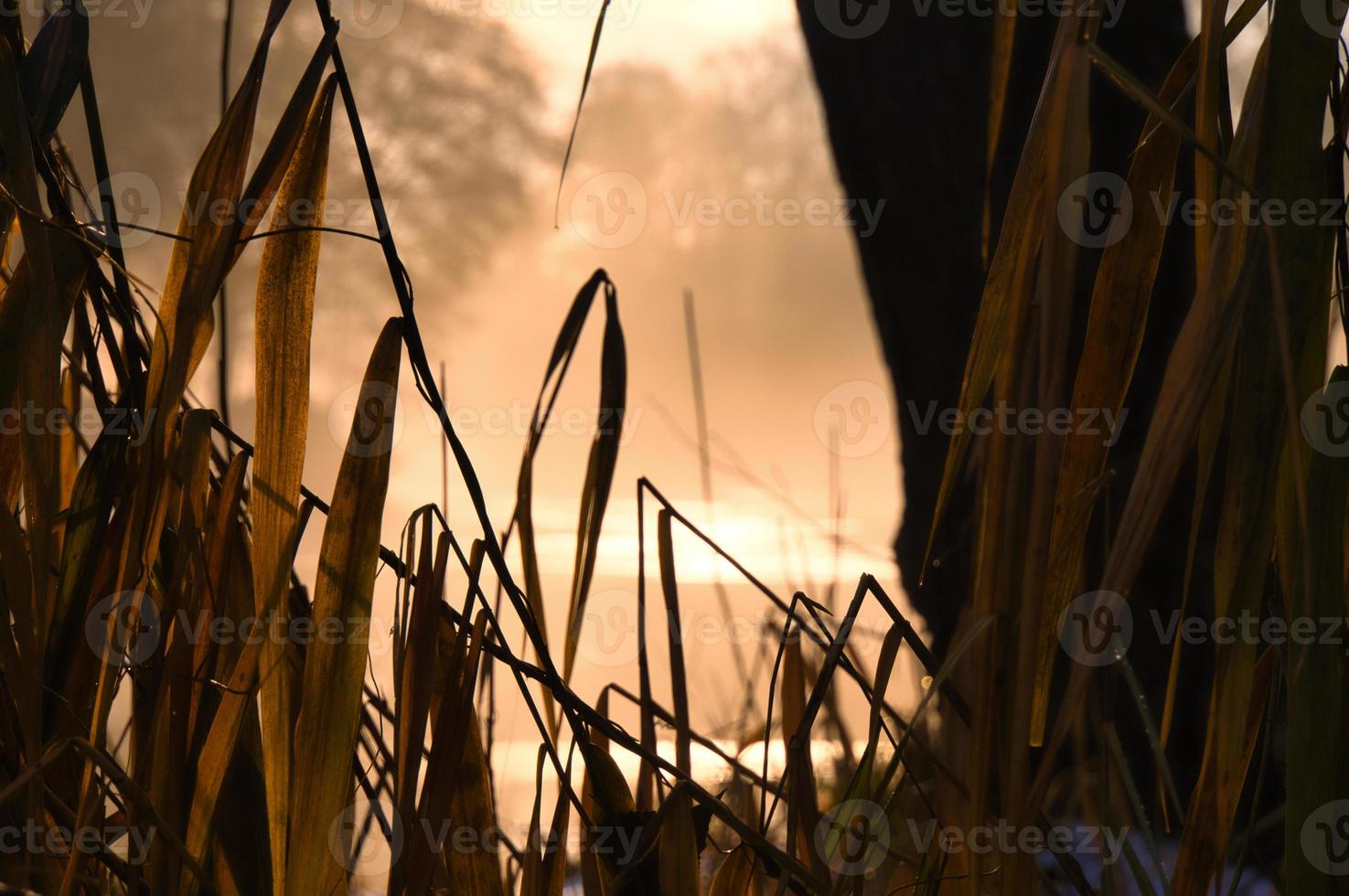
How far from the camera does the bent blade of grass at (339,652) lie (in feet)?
1.39

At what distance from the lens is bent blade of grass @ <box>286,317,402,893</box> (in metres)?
0.42

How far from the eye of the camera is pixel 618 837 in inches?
18.9

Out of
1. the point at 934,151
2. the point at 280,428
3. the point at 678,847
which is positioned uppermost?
the point at 934,151

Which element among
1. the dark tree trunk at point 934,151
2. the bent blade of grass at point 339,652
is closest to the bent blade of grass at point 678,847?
the bent blade of grass at point 339,652

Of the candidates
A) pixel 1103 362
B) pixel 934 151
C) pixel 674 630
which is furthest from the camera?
pixel 934 151

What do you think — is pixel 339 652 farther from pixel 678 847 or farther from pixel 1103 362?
pixel 1103 362

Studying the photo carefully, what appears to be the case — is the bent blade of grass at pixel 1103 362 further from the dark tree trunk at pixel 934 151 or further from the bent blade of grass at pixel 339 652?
the dark tree trunk at pixel 934 151

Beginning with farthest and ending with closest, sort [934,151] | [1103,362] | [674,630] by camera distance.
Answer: [934,151], [674,630], [1103,362]

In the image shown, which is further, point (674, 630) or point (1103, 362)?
point (674, 630)

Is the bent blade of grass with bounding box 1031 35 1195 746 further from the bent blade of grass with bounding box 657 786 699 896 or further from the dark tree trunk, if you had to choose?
the dark tree trunk

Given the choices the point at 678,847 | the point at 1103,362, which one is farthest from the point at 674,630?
the point at 1103,362

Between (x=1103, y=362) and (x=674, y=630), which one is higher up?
(x=1103, y=362)

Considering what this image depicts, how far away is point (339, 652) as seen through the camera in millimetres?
426

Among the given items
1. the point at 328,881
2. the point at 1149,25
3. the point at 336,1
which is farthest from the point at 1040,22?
the point at 328,881
